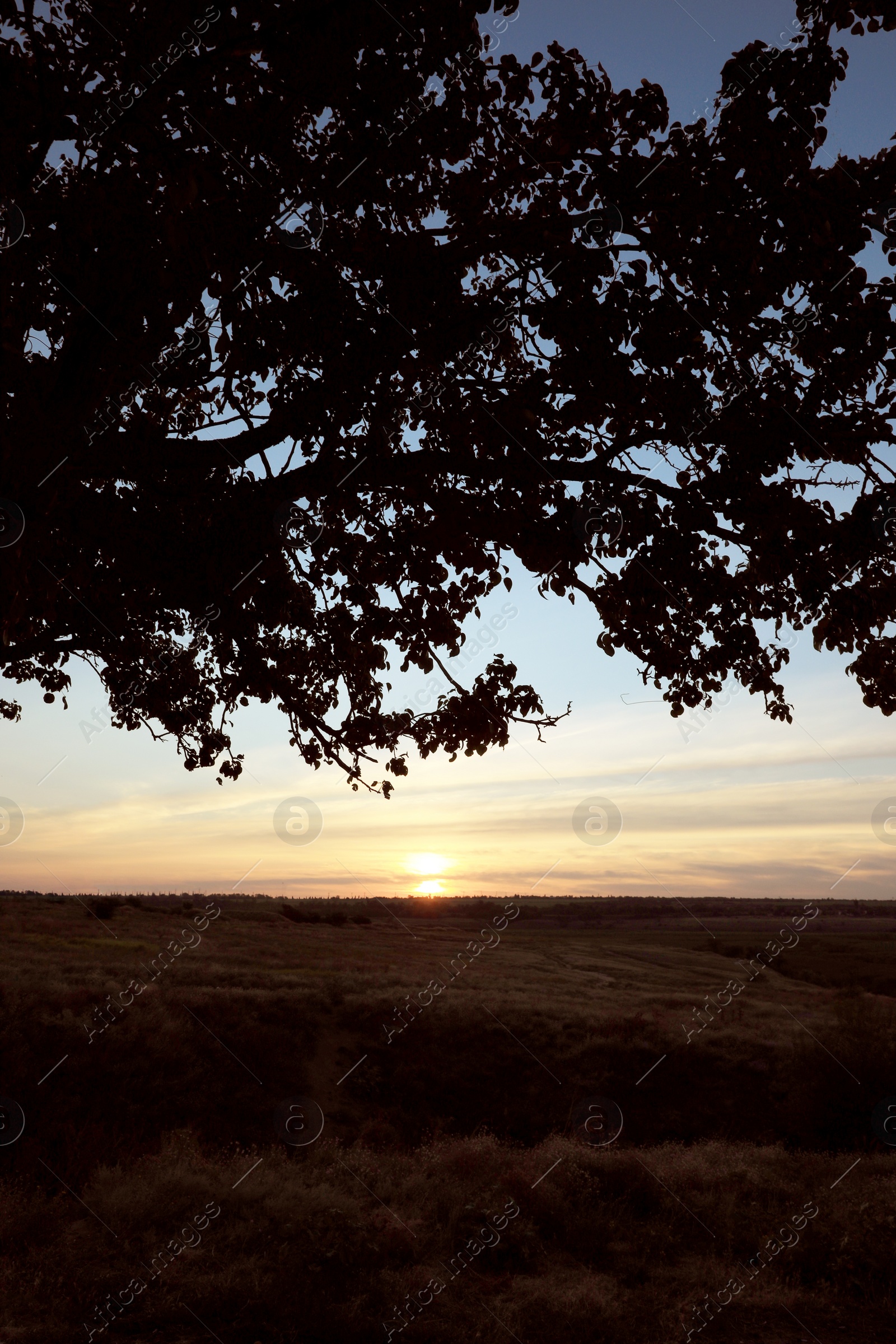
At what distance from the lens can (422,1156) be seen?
1456 centimetres

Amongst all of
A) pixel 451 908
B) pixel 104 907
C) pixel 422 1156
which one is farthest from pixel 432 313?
pixel 451 908

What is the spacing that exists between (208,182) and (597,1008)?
31.1 metres

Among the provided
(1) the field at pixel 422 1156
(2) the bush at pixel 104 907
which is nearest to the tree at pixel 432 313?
(1) the field at pixel 422 1156

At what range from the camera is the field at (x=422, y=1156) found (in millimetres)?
8695

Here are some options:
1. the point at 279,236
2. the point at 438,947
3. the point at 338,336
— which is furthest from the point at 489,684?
the point at 438,947

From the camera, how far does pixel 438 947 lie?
58.8m

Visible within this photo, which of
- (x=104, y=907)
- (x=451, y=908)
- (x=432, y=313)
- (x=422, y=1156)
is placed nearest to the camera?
(x=432, y=313)

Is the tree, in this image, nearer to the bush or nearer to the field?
the field

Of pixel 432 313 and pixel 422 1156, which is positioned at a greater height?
pixel 432 313

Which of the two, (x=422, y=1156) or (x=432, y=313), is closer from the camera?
(x=432, y=313)

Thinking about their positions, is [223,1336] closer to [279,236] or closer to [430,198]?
[279,236]

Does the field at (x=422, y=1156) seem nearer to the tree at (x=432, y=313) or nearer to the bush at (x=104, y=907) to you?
the tree at (x=432, y=313)

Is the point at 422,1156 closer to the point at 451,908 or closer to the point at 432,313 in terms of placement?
the point at 432,313

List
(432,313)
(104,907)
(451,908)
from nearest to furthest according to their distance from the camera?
(432,313)
(104,907)
(451,908)
